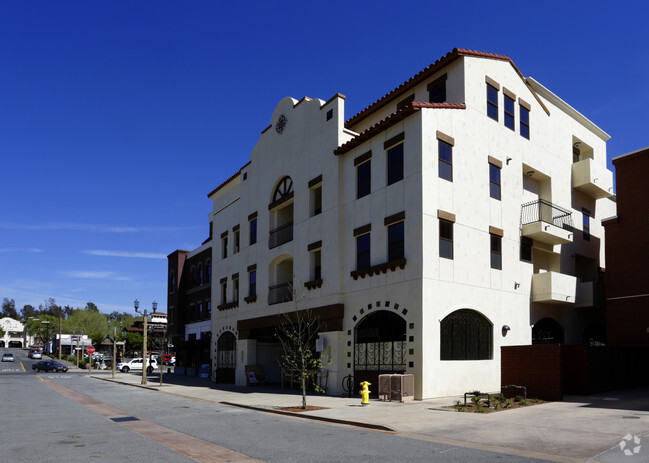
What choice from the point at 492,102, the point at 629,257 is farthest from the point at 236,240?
the point at 629,257

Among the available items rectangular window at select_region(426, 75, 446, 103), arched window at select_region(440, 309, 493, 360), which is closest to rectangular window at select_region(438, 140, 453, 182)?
rectangular window at select_region(426, 75, 446, 103)

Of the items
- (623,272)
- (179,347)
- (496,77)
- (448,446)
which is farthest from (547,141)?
(179,347)

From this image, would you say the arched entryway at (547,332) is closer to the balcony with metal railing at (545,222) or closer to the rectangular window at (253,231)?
the balcony with metal railing at (545,222)

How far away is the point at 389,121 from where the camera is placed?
976 inches

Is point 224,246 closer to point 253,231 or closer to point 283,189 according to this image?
point 253,231

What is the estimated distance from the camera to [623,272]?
2802 centimetres

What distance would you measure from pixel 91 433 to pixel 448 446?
9.13m

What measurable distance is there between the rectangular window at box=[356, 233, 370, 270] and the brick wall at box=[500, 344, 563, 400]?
7181mm

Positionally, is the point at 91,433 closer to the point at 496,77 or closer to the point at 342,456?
the point at 342,456

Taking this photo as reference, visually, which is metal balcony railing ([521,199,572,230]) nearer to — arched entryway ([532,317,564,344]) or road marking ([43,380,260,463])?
arched entryway ([532,317,564,344])

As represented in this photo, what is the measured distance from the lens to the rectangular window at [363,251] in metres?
25.8

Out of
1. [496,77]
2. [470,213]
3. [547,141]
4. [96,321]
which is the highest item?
[496,77]

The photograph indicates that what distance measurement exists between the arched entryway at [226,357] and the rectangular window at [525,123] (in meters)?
21.5

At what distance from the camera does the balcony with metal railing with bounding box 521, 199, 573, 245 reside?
27.3m
